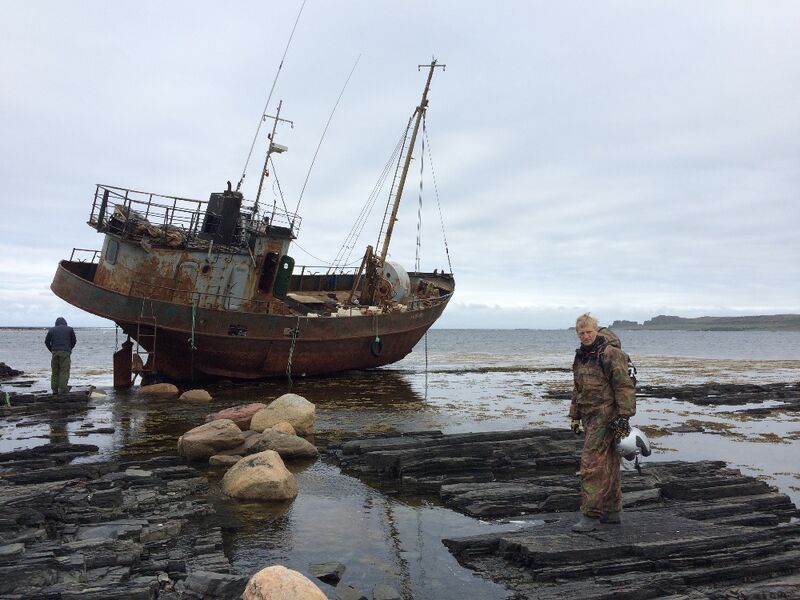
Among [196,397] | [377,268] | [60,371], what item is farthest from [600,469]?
[377,268]

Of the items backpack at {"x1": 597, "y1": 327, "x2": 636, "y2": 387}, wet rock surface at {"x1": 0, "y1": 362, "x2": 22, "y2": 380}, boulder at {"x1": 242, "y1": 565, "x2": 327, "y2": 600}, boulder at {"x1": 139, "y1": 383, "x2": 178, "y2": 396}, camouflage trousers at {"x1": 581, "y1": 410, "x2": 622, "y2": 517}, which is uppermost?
backpack at {"x1": 597, "y1": 327, "x2": 636, "y2": 387}

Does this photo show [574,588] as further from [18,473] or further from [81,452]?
[81,452]

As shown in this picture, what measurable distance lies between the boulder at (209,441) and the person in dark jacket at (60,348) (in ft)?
27.7

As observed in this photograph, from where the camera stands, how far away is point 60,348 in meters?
17.5

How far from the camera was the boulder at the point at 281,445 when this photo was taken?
10.5 metres

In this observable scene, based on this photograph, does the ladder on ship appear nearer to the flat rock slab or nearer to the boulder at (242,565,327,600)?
the flat rock slab

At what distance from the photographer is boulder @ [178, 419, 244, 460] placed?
1011 cm

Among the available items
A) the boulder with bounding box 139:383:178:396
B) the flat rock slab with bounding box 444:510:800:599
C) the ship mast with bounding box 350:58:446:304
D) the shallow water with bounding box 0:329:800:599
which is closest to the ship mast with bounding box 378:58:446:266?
the ship mast with bounding box 350:58:446:304

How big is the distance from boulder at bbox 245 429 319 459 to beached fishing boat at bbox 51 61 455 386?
1052cm

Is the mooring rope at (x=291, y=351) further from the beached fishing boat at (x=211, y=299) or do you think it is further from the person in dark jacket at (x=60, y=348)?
the person in dark jacket at (x=60, y=348)

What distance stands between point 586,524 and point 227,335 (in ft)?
54.7

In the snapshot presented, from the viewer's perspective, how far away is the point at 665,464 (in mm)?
9227

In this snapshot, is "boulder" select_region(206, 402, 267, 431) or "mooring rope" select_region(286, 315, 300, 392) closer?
"boulder" select_region(206, 402, 267, 431)

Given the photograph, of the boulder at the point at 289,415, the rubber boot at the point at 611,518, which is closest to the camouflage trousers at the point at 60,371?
the boulder at the point at 289,415
